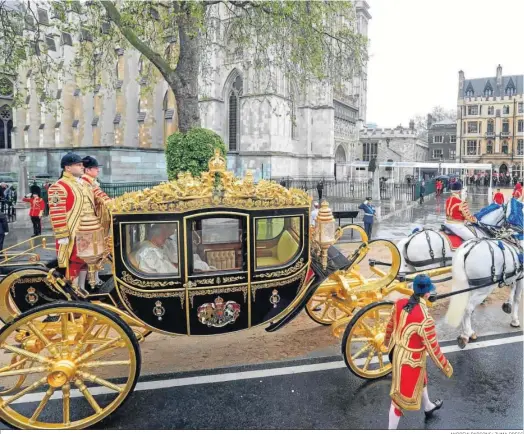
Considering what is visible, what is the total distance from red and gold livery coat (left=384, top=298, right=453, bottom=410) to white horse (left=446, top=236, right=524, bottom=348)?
2224 mm

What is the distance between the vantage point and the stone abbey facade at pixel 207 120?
28.2 meters

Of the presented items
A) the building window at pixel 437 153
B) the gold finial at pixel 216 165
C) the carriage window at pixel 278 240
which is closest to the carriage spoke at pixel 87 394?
the carriage window at pixel 278 240

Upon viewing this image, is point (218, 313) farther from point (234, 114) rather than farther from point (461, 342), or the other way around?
point (234, 114)

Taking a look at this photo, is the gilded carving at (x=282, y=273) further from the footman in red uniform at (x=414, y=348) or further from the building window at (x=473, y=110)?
the building window at (x=473, y=110)

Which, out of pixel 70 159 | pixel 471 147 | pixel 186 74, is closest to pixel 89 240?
pixel 70 159

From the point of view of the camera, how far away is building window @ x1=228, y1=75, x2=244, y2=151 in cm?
3077

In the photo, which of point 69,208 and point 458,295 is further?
point 458,295

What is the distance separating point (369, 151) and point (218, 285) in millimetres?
55833

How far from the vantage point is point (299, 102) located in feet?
110

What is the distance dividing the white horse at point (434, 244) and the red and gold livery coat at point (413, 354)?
379 cm

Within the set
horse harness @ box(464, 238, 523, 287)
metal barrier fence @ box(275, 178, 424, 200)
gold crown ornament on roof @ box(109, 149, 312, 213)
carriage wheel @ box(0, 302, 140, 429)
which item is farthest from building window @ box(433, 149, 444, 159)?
carriage wheel @ box(0, 302, 140, 429)

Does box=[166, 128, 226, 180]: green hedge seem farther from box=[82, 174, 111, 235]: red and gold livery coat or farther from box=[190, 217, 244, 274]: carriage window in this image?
box=[190, 217, 244, 274]: carriage window

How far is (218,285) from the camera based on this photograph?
4570 millimetres

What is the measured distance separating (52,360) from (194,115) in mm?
9187
